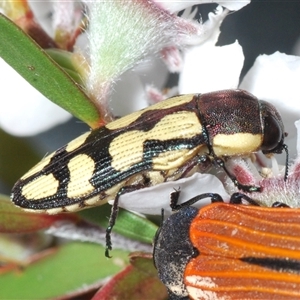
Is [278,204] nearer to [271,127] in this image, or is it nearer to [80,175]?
[271,127]

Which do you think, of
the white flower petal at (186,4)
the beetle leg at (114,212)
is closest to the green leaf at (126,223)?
the beetle leg at (114,212)

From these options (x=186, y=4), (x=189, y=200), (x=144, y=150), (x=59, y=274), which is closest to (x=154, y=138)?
(x=144, y=150)

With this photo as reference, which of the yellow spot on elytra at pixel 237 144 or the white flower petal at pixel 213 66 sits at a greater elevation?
the white flower petal at pixel 213 66

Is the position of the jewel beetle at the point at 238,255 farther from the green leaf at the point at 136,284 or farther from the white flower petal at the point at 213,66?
the white flower petal at the point at 213,66

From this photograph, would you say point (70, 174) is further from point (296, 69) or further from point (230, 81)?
point (296, 69)

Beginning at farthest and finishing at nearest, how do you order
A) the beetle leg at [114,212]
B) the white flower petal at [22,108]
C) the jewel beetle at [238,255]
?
the white flower petal at [22,108] < the beetle leg at [114,212] < the jewel beetle at [238,255]

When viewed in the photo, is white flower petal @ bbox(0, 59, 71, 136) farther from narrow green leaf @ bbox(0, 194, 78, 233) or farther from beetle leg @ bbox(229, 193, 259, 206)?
beetle leg @ bbox(229, 193, 259, 206)

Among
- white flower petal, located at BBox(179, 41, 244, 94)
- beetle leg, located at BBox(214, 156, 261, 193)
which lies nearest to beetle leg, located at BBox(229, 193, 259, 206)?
beetle leg, located at BBox(214, 156, 261, 193)

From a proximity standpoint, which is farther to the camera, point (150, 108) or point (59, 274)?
point (59, 274)
